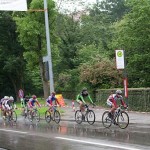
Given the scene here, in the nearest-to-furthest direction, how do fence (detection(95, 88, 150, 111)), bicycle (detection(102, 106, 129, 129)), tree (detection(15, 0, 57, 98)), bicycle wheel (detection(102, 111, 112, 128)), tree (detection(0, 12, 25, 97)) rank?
bicycle (detection(102, 106, 129, 129)), bicycle wheel (detection(102, 111, 112, 128)), fence (detection(95, 88, 150, 111)), tree (detection(15, 0, 57, 98)), tree (detection(0, 12, 25, 97))

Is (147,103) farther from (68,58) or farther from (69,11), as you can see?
(69,11)

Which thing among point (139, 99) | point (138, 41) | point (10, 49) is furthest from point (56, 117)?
point (10, 49)

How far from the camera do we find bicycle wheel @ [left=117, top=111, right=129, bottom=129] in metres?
17.6

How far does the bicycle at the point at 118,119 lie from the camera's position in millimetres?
17675

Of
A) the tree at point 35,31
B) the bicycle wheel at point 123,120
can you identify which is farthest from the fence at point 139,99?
the tree at point 35,31

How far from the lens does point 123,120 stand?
17922 millimetres

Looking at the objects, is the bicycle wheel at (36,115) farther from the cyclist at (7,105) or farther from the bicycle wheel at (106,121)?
the bicycle wheel at (106,121)

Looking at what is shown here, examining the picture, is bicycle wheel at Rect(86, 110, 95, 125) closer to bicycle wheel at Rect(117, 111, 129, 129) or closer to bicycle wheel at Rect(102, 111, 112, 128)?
bicycle wheel at Rect(102, 111, 112, 128)

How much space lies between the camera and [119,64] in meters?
23.8

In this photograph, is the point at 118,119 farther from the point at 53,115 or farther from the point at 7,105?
the point at 7,105

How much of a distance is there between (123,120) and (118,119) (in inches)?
11.6

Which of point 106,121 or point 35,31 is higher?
point 35,31

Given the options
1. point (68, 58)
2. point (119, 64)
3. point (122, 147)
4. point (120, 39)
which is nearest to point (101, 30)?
point (68, 58)

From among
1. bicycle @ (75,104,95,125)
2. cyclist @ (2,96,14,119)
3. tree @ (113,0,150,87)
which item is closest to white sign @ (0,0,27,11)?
bicycle @ (75,104,95,125)
